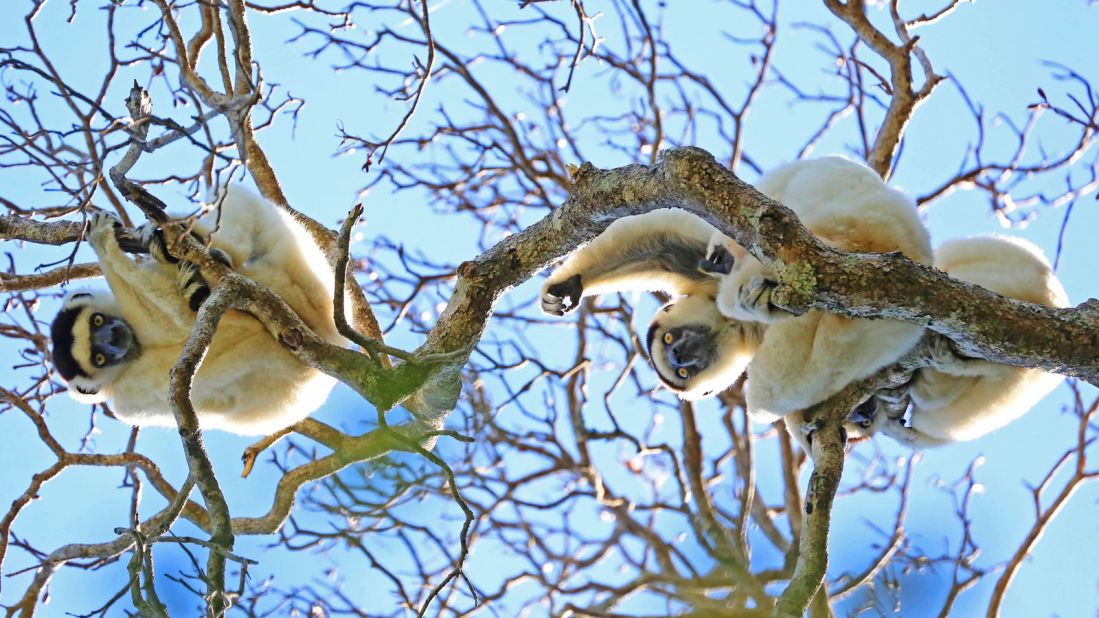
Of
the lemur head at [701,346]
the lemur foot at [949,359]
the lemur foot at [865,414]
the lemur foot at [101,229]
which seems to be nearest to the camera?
the lemur foot at [949,359]

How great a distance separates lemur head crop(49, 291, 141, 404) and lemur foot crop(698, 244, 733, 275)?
317 centimetres

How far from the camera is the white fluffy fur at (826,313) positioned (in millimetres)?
4242

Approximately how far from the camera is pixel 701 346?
18.5ft

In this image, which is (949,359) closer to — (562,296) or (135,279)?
(562,296)

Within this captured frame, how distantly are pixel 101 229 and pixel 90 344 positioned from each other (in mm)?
724

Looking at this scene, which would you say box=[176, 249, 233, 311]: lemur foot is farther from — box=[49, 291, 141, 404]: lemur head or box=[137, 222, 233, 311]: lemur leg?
box=[49, 291, 141, 404]: lemur head

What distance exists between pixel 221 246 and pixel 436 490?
8.23 feet

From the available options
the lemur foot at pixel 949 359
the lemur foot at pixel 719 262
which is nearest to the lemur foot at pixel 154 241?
the lemur foot at pixel 719 262

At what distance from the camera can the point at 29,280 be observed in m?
4.91

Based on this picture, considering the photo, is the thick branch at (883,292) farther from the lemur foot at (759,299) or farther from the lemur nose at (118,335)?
the lemur nose at (118,335)

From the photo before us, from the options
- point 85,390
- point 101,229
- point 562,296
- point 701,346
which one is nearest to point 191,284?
point 101,229

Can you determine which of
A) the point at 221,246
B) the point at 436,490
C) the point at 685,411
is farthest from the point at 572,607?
the point at 221,246

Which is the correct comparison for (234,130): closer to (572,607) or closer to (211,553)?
(211,553)

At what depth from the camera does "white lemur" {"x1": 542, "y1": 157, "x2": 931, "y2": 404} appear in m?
4.30
